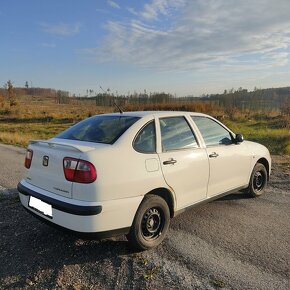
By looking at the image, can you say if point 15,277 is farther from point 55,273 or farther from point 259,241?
point 259,241

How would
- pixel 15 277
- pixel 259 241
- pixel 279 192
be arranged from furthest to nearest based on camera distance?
pixel 279 192
pixel 259 241
pixel 15 277

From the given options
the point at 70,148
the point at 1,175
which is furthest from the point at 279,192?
the point at 1,175

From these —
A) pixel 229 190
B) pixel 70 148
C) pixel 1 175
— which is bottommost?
pixel 1 175

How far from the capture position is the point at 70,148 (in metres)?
3.59

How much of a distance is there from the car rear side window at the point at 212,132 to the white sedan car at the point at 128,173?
2 cm

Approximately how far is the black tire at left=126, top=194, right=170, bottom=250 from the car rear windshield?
0.81 metres

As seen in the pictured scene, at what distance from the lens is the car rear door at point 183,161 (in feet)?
13.4

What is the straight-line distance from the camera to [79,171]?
134 inches

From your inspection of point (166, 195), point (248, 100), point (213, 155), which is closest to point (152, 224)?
point (166, 195)

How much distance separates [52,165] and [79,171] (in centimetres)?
45

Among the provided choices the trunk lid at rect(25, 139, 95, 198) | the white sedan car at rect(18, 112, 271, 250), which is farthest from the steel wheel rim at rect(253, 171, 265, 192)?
the trunk lid at rect(25, 139, 95, 198)

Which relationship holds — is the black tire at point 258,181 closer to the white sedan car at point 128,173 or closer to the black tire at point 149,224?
the white sedan car at point 128,173

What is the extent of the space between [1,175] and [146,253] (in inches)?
203

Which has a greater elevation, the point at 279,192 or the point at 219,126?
the point at 219,126
